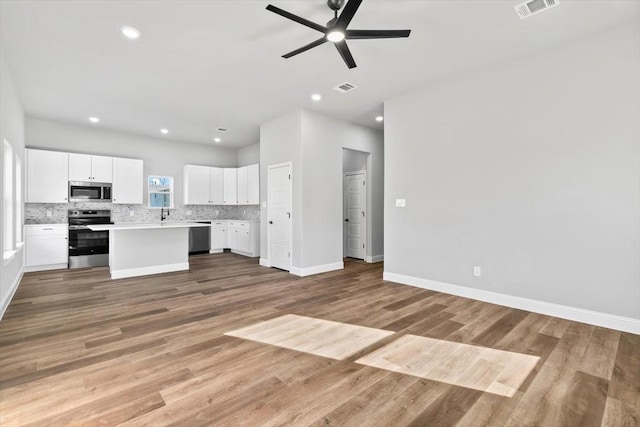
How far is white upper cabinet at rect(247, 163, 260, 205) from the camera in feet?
25.4

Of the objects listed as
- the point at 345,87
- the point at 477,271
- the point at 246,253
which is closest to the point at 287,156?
the point at 345,87

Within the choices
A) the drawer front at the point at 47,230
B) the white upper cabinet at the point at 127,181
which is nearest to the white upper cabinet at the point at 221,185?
the white upper cabinet at the point at 127,181

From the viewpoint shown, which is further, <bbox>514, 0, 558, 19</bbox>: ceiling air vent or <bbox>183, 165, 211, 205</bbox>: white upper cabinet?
<bbox>183, 165, 211, 205</bbox>: white upper cabinet

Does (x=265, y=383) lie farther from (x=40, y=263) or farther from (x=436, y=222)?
(x=40, y=263)

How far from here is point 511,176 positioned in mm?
3754

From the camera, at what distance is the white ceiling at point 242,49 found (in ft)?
9.29

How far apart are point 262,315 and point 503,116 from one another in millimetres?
3830

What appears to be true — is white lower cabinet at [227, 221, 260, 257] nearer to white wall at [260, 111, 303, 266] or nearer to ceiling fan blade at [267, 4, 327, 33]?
white wall at [260, 111, 303, 266]

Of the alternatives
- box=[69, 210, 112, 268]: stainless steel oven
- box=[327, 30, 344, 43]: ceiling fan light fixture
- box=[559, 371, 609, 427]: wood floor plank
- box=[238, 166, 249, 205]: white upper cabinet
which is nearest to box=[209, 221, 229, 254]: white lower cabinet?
box=[238, 166, 249, 205]: white upper cabinet

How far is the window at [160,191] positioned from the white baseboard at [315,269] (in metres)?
4.30

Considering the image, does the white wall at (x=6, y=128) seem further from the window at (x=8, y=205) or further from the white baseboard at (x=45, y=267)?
the white baseboard at (x=45, y=267)

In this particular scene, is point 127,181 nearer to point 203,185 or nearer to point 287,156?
point 203,185

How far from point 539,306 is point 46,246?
26.9 feet

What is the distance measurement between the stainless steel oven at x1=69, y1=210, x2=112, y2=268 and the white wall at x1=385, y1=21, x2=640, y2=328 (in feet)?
19.9
